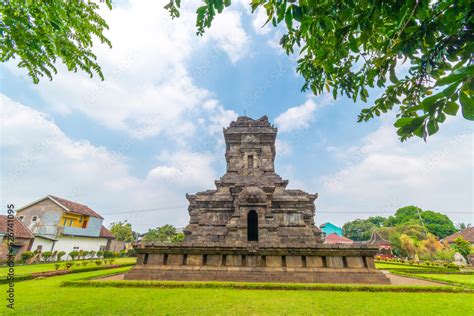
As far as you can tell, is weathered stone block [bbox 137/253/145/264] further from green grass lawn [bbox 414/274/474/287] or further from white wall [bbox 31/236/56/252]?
white wall [bbox 31/236/56/252]

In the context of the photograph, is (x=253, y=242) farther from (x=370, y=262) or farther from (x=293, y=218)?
(x=370, y=262)

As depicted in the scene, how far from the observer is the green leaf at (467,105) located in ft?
4.62

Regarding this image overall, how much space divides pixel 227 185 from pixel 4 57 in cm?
1355

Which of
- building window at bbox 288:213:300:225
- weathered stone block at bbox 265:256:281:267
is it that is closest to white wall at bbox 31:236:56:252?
weathered stone block at bbox 265:256:281:267

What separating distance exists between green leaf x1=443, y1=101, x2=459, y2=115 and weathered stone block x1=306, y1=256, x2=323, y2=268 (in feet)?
34.0

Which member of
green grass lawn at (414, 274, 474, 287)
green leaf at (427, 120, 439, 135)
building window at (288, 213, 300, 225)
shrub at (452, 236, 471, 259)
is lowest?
green grass lawn at (414, 274, 474, 287)

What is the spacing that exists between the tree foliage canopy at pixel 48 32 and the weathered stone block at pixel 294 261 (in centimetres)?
1017

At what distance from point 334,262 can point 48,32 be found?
39.2 feet

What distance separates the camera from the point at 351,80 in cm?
361

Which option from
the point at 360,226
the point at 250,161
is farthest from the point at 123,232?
the point at 360,226

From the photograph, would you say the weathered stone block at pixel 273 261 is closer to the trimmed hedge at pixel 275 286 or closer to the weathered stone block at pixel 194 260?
the trimmed hedge at pixel 275 286

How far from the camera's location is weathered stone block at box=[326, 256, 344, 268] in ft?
33.7

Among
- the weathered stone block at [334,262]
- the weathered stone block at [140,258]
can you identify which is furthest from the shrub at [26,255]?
the weathered stone block at [334,262]

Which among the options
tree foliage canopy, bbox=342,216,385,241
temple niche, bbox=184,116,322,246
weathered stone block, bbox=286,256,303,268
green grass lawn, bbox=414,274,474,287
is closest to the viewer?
weathered stone block, bbox=286,256,303,268
